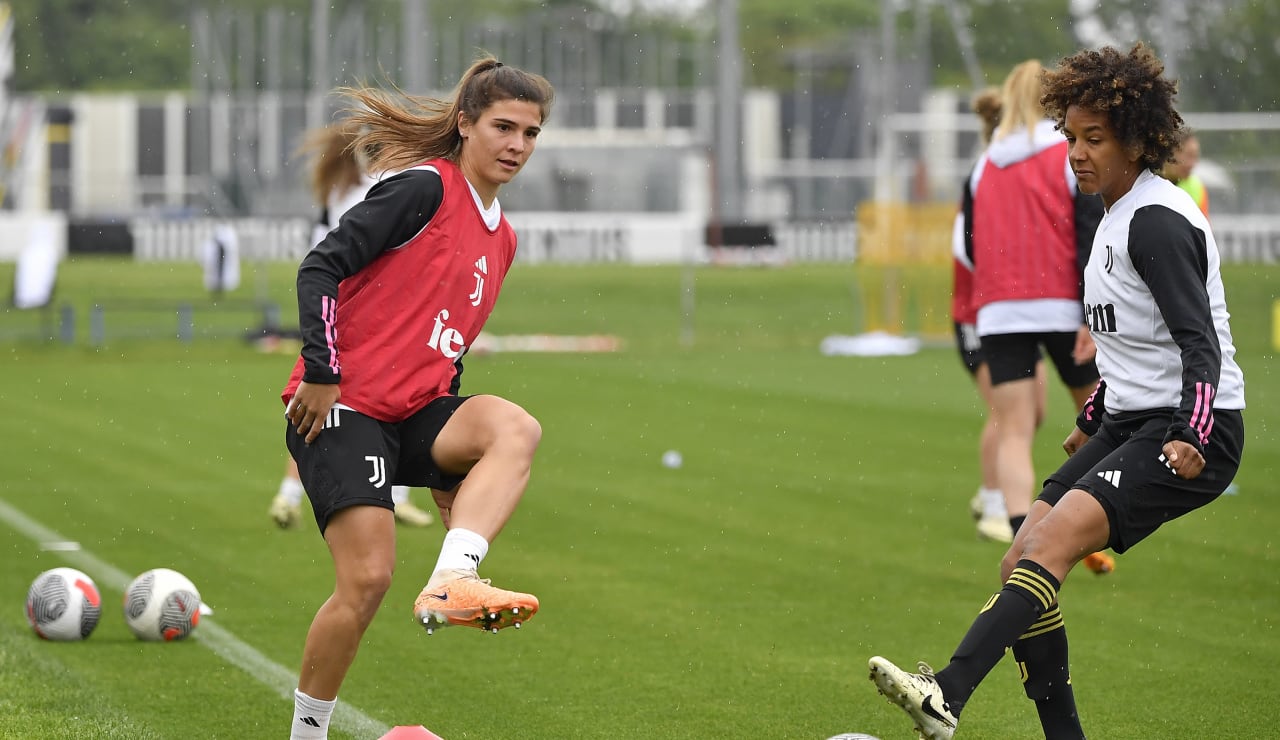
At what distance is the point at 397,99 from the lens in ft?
Answer: 20.7

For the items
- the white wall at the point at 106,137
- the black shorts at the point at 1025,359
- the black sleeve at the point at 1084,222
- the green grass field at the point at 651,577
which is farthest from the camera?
the white wall at the point at 106,137

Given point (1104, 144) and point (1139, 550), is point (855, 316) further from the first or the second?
point (1104, 144)

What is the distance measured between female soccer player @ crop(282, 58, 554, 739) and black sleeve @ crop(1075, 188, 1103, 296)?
4.01 metres

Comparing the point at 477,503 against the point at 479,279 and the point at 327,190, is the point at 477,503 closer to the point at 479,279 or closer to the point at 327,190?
the point at 479,279

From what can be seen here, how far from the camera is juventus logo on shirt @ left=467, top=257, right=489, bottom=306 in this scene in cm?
568

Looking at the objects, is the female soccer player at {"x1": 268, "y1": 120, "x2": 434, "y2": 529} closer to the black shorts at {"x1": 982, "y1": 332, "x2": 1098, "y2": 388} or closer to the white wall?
the black shorts at {"x1": 982, "y1": 332, "x2": 1098, "y2": 388}

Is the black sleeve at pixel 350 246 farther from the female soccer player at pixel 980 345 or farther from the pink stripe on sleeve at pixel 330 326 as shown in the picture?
the female soccer player at pixel 980 345

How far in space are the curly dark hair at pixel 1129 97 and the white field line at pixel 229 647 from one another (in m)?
3.02

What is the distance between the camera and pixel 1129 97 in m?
5.39

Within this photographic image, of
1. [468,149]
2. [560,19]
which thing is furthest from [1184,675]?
[560,19]

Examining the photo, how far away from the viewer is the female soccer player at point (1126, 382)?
5.11m

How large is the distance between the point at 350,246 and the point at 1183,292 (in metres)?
2.33

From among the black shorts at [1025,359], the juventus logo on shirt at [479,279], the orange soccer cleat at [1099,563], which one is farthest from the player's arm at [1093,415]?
the black shorts at [1025,359]

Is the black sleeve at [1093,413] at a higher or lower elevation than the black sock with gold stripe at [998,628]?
higher
